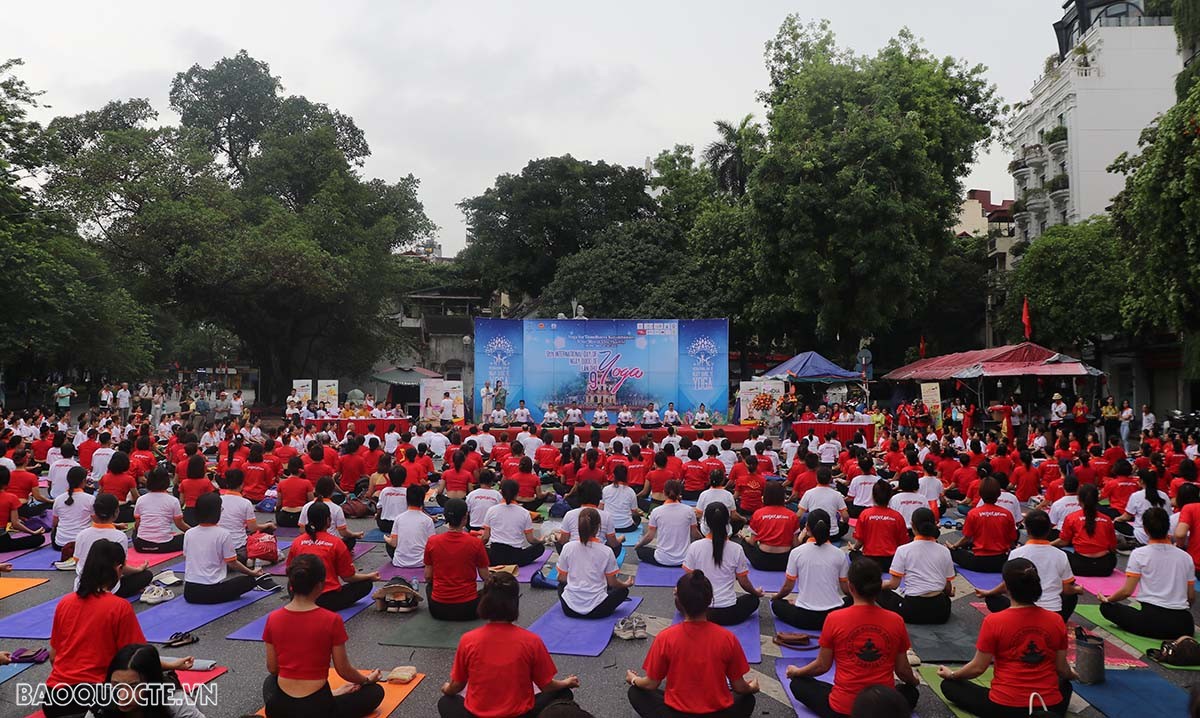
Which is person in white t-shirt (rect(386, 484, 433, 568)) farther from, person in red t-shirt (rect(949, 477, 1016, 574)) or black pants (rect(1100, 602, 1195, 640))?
black pants (rect(1100, 602, 1195, 640))

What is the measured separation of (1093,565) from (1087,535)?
40 centimetres

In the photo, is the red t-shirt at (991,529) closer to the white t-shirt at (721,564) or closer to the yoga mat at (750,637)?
the yoga mat at (750,637)

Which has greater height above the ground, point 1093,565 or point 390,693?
point 1093,565

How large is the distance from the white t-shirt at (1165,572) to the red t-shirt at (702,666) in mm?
3731

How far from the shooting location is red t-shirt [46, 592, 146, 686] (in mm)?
4199

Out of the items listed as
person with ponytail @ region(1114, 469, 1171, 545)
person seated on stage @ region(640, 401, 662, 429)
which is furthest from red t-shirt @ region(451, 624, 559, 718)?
person seated on stage @ region(640, 401, 662, 429)

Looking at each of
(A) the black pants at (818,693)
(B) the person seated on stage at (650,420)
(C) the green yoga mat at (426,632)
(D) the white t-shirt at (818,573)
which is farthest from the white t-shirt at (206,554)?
(B) the person seated on stage at (650,420)

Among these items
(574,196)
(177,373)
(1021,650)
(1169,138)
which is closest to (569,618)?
(1021,650)

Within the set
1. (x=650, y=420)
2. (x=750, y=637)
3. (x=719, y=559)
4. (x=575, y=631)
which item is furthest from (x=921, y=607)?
(x=650, y=420)

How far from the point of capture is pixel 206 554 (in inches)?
270

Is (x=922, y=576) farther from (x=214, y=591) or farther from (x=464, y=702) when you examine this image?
(x=214, y=591)

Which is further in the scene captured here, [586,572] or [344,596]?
[344,596]

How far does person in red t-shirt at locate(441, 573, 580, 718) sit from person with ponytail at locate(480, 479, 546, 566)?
13.2 feet

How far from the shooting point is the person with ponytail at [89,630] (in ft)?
13.8
